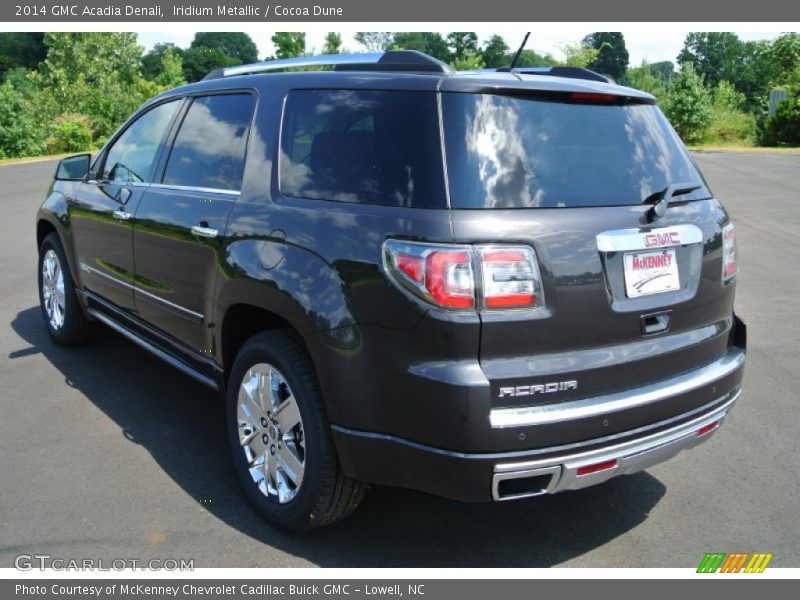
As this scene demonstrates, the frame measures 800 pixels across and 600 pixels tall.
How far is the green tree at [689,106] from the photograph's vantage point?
31.9 metres

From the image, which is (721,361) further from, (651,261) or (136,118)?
(136,118)

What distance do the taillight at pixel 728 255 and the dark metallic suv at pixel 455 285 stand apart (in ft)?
0.05

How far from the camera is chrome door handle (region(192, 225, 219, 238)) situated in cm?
371

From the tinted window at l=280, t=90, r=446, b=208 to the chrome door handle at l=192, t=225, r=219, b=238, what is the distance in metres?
0.51

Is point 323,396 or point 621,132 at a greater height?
point 621,132

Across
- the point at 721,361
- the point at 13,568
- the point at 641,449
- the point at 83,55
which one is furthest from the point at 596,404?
the point at 83,55

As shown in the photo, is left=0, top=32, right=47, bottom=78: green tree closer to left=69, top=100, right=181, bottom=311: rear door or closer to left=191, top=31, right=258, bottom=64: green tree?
left=191, top=31, right=258, bottom=64: green tree

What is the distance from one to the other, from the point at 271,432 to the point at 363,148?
51.2 inches

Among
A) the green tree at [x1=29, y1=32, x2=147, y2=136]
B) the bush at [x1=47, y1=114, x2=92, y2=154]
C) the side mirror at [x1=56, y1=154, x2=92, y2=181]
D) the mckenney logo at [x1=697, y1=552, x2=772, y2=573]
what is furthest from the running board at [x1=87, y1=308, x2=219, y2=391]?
the green tree at [x1=29, y1=32, x2=147, y2=136]

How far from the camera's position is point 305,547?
10.9ft

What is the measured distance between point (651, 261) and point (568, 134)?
59 centimetres

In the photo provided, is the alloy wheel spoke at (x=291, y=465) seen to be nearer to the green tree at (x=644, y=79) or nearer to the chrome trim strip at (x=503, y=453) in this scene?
the chrome trim strip at (x=503, y=453)

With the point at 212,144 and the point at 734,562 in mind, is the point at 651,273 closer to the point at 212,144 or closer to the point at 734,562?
the point at 734,562

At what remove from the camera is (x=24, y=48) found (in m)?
94.9
